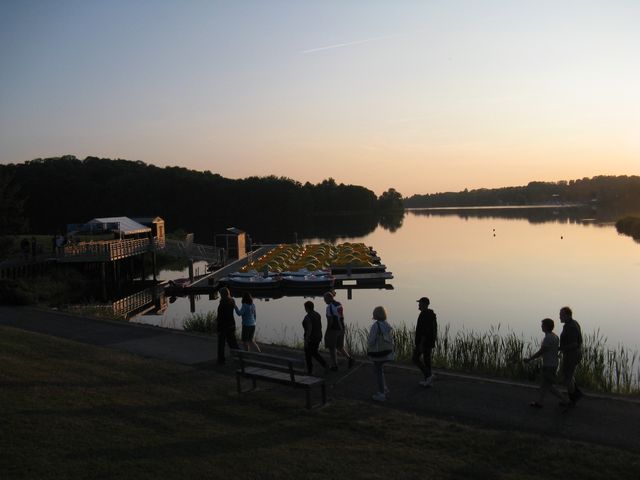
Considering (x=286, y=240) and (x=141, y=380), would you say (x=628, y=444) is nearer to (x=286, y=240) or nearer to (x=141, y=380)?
(x=141, y=380)

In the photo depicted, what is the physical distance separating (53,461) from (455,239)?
79736 mm

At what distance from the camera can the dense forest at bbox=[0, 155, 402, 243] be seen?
109188mm

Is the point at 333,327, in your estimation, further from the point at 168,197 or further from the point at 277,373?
the point at 168,197

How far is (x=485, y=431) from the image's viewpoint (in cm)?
843

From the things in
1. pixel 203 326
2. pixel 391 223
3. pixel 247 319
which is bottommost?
pixel 203 326

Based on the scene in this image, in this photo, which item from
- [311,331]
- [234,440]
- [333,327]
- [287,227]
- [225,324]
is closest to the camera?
[234,440]

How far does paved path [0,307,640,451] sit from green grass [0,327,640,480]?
23.1 inches

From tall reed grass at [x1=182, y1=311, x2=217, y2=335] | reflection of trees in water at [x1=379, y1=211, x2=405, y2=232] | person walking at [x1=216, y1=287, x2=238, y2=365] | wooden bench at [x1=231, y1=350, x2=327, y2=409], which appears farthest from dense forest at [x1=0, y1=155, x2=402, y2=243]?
wooden bench at [x1=231, y1=350, x2=327, y2=409]

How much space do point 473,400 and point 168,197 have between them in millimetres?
127868

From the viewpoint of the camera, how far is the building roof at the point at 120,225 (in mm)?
44750

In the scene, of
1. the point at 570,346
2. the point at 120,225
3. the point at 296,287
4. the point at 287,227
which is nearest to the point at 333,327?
the point at 570,346

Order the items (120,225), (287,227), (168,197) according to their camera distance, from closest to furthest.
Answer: (120,225)
(287,227)
(168,197)

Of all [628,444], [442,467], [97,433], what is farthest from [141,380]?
[628,444]

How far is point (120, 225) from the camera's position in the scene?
45500mm
